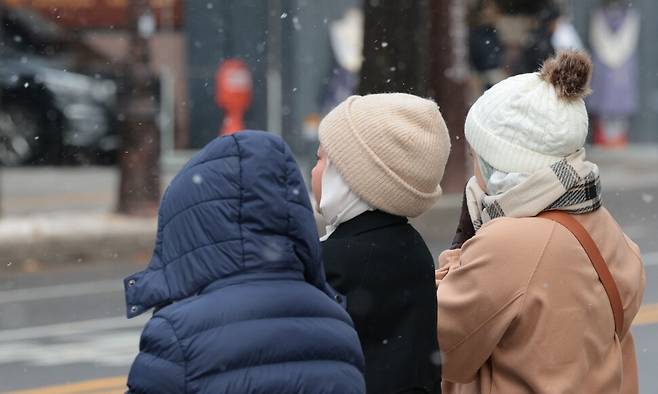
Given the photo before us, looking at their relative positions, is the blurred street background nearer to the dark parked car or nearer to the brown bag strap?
the dark parked car

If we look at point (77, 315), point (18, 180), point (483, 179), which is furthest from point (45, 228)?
point (483, 179)

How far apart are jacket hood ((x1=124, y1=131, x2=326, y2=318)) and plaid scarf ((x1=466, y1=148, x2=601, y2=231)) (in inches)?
29.7

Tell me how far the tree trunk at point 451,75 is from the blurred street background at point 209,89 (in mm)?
18

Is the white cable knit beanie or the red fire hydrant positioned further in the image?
the red fire hydrant

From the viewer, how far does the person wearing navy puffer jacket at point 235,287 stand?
2.27 m

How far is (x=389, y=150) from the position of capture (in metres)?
3.01

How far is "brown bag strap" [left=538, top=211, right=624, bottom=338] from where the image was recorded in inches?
117

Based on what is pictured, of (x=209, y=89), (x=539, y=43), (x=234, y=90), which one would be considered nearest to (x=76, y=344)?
(x=539, y=43)

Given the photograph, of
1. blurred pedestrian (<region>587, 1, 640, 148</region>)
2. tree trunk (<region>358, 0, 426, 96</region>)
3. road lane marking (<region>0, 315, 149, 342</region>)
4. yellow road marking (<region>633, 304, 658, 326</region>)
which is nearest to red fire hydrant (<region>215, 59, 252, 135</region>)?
blurred pedestrian (<region>587, 1, 640, 148</region>)

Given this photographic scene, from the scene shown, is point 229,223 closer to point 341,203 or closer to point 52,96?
point 341,203

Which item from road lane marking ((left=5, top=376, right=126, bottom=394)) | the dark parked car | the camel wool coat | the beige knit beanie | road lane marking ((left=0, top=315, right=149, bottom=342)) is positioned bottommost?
the dark parked car

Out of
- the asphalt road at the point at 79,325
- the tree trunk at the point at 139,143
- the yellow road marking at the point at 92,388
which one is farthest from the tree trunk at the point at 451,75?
the yellow road marking at the point at 92,388

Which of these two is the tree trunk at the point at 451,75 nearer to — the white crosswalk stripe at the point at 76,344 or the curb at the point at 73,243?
the curb at the point at 73,243

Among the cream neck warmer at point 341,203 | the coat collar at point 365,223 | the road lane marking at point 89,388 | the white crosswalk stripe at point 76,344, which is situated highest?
the cream neck warmer at point 341,203
